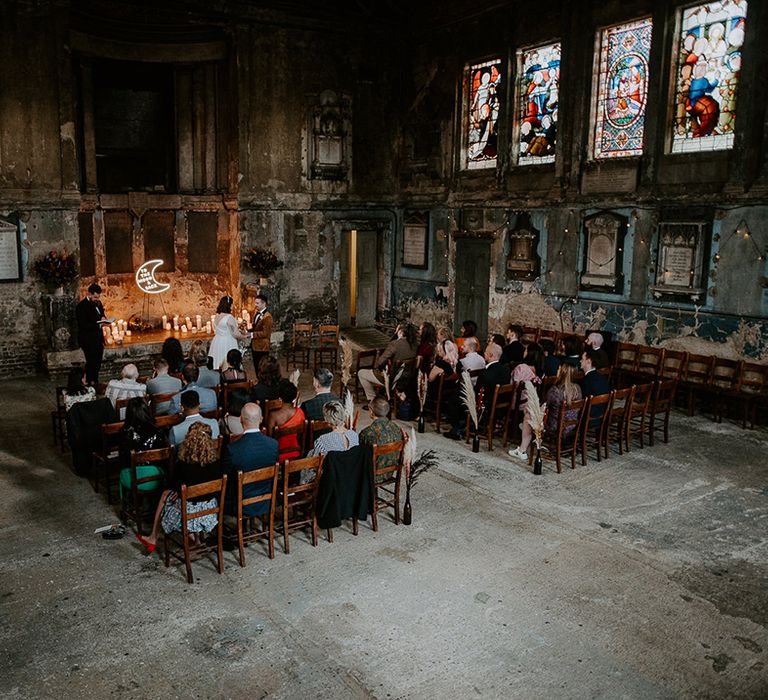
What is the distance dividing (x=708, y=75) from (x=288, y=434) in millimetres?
9102

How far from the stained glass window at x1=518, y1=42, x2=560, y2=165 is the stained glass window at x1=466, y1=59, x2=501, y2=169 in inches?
27.6

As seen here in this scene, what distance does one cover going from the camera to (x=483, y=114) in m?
15.8

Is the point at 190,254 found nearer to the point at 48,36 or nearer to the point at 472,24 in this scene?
the point at 48,36

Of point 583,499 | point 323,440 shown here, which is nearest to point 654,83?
point 583,499

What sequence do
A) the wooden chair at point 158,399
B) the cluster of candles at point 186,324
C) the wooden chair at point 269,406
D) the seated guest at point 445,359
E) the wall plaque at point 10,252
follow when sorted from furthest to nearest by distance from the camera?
the cluster of candles at point 186,324 → the wall plaque at point 10,252 → the seated guest at point 445,359 → the wooden chair at point 158,399 → the wooden chair at point 269,406

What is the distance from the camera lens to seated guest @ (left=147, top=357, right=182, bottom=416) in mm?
8523

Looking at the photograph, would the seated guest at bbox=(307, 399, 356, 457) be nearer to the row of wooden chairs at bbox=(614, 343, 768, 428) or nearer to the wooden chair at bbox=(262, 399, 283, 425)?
the wooden chair at bbox=(262, 399, 283, 425)

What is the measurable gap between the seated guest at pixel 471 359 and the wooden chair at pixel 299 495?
4040 millimetres

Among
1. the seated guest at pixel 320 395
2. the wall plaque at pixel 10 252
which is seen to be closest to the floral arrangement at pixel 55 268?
the wall plaque at pixel 10 252

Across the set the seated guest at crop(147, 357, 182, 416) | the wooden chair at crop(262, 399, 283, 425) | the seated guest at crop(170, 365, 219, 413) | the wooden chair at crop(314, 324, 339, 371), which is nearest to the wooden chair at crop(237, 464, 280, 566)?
the wooden chair at crop(262, 399, 283, 425)

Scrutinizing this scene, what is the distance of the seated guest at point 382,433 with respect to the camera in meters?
7.10

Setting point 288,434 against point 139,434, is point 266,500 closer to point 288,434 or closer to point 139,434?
point 288,434

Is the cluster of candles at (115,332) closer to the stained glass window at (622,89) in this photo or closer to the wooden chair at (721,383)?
the stained glass window at (622,89)

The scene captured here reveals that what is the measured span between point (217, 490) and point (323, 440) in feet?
3.97
